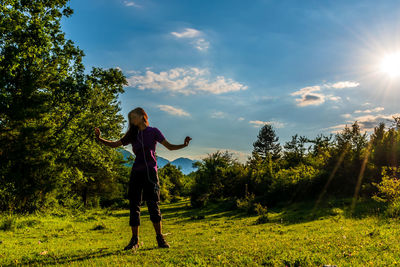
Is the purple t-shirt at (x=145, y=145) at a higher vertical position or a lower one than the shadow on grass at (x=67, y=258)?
higher

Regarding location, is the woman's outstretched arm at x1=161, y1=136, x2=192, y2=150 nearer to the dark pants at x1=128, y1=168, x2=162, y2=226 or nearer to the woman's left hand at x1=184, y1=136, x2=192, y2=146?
the woman's left hand at x1=184, y1=136, x2=192, y2=146

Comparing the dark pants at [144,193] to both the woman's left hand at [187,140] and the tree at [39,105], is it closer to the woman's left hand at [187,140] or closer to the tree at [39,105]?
the woman's left hand at [187,140]

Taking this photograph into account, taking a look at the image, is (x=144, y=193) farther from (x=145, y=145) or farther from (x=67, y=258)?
(x=67, y=258)

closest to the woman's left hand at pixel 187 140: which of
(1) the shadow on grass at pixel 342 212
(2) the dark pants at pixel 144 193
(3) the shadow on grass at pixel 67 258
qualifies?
(2) the dark pants at pixel 144 193

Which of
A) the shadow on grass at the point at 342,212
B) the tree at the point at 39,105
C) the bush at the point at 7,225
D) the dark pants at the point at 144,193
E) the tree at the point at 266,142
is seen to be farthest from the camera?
the tree at the point at 266,142

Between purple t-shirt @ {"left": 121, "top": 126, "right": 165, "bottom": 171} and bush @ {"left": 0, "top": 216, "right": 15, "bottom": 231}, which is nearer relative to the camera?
purple t-shirt @ {"left": 121, "top": 126, "right": 165, "bottom": 171}

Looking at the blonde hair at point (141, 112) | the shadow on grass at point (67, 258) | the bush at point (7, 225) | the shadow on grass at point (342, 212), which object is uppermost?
the blonde hair at point (141, 112)

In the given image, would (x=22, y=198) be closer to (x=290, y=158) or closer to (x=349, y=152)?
(x=349, y=152)

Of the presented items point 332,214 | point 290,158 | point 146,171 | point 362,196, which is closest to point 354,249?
point 146,171

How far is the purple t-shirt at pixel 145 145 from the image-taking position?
6055mm

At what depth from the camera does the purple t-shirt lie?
605 centimetres

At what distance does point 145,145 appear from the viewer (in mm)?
6164

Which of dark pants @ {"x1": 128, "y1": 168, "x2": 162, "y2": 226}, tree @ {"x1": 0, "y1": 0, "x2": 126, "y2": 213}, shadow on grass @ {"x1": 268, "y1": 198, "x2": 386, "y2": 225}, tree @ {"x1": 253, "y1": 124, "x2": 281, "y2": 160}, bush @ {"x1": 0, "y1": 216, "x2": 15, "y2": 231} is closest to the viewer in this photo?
dark pants @ {"x1": 128, "y1": 168, "x2": 162, "y2": 226}

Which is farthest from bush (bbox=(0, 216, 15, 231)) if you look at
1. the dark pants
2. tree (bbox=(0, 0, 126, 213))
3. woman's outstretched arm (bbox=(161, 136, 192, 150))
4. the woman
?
woman's outstretched arm (bbox=(161, 136, 192, 150))
